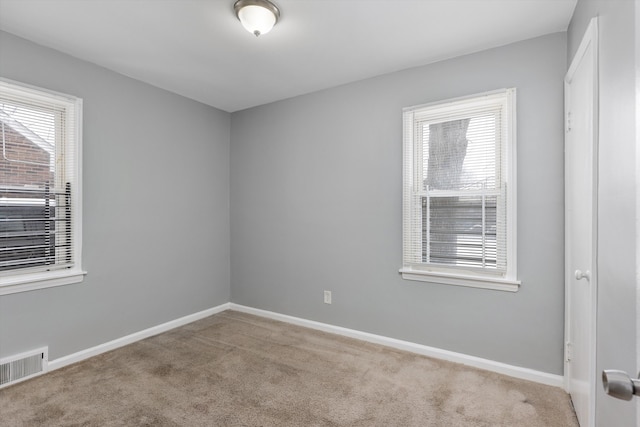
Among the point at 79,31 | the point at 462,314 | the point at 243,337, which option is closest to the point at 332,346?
the point at 243,337

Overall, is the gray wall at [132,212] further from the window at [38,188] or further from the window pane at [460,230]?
the window pane at [460,230]

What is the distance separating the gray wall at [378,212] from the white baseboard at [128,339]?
44cm

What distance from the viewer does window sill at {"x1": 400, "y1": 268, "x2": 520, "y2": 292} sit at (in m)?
2.46

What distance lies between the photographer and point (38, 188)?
254 cm

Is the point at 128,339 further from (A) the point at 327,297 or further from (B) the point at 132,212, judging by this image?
(A) the point at 327,297

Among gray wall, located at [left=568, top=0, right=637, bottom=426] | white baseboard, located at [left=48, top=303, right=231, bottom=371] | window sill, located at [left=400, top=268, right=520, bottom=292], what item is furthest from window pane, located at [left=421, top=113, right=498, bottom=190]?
white baseboard, located at [left=48, top=303, right=231, bottom=371]

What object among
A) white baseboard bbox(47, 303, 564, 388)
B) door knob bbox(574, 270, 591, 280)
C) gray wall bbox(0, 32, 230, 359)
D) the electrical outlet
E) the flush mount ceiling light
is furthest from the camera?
the electrical outlet

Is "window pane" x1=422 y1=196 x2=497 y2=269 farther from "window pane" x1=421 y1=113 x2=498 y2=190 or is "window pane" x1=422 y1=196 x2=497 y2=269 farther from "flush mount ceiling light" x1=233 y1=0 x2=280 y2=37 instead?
"flush mount ceiling light" x1=233 y1=0 x2=280 y2=37

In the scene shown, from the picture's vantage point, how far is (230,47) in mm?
2553

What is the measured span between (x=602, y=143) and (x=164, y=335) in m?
3.64

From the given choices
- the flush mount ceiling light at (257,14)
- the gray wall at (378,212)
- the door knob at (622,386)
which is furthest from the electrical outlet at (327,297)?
the door knob at (622,386)

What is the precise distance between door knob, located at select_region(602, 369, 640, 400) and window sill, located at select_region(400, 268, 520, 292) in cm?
196

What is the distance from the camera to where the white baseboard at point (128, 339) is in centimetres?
262

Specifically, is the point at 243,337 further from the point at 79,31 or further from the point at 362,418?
the point at 79,31
